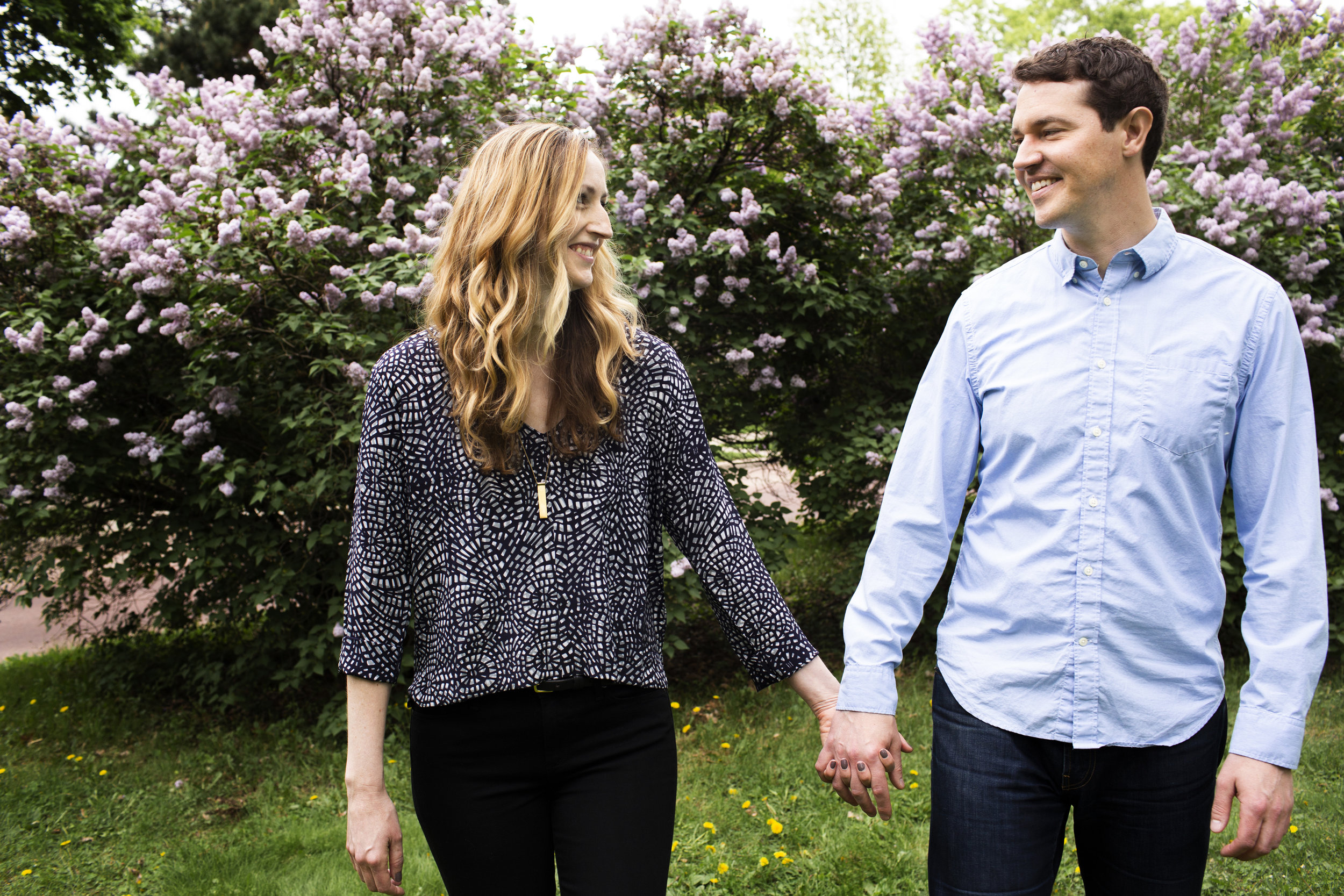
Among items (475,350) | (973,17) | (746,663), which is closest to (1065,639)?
(746,663)

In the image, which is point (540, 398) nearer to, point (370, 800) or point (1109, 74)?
point (370, 800)

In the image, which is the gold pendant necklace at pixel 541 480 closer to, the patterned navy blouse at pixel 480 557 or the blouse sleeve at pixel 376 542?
the patterned navy blouse at pixel 480 557

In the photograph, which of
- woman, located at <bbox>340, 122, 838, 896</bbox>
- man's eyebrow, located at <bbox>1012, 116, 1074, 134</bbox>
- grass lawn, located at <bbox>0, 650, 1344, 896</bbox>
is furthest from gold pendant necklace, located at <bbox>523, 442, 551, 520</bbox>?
grass lawn, located at <bbox>0, 650, 1344, 896</bbox>

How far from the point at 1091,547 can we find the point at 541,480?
39.7 inches

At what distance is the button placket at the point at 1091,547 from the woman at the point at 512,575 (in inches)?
19.4

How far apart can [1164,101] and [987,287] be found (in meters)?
0.46

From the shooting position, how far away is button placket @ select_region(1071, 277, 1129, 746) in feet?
5.64

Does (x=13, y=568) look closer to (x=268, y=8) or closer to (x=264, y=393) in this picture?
(x=264, y=393)

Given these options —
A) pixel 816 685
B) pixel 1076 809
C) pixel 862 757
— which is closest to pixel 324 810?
pixel 816 685

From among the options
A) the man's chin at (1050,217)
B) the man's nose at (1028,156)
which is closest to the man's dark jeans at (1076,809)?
the man's chin at (1050,217)

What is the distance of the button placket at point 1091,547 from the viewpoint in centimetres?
172

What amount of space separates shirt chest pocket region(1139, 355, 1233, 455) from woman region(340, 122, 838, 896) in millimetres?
835

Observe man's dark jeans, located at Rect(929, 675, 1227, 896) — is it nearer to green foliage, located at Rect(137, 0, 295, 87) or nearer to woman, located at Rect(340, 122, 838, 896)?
woman, located at Rect(340, 122, 838, 896)

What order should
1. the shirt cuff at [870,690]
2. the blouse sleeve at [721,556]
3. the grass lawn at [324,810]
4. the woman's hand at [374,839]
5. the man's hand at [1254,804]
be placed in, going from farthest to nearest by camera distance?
the grass lawn at [324,810] < the blouse sleeve at [721,556] < the shirt cuff at [870,690] < the woman's hand at [374,839] < the man's hand at [1254,804]
